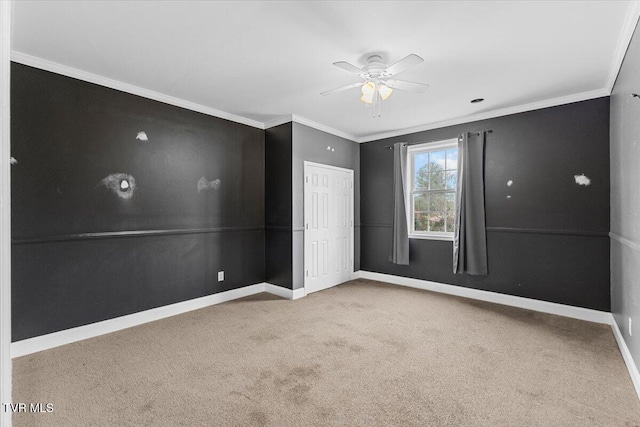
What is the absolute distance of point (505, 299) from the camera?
13.4ft

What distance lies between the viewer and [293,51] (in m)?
2.64

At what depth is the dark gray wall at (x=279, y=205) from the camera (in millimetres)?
4445

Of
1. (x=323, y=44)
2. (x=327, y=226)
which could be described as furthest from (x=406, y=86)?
(x=327, y=226)

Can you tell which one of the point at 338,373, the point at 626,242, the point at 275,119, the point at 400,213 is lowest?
the point at 338,373

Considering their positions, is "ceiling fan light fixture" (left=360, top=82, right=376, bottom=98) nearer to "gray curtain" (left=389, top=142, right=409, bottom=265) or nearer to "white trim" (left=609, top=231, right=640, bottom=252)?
"white trim" (left=609, top=231, right=640, bottom=252)

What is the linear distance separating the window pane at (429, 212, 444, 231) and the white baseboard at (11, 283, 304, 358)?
2.25m

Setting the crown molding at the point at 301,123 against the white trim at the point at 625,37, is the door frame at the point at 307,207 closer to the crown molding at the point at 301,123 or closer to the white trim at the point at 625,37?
the crown molding at the point at 301,123

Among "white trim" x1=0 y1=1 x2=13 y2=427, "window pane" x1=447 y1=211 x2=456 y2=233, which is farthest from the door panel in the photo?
"white trim" x1=0 y1=1 x2=13 y2=427

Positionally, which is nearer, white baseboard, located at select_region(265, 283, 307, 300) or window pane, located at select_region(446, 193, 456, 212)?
white baseboard, located at select_region(265, 283, 307, 300)

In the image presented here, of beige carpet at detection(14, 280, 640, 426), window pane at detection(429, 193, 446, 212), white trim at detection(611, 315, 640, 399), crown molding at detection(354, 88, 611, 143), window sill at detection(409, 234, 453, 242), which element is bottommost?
beige carpet at detection(14, 280, 640, 426)

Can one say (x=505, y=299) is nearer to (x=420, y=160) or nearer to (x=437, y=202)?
(x=437, y=202)

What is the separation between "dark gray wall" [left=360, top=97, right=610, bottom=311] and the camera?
348cm

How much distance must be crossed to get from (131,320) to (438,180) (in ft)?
14.4

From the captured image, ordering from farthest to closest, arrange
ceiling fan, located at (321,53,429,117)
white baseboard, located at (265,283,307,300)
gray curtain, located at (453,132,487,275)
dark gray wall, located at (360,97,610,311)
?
1. white baseboard, located at (265,283,307,300)
2. gray curtain, located at (453,132,487,275)
3. dark gray wall, located at (360,97,610,311)
4. ceiling fan, located at (321,53,429,117)
